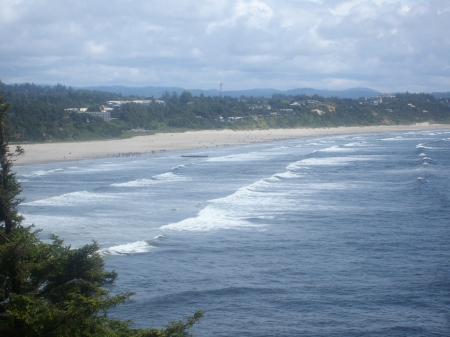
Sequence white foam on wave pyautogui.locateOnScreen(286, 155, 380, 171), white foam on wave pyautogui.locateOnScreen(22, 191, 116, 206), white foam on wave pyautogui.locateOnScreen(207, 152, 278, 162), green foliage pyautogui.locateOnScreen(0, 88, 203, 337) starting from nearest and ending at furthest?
green foliage pyautogui.locateOnScreen(0, 88, 203, 337), white foam on wave pyautogui.locateOnScreen(22, 191, 116, 206), white foam on wave pyautogui.locateOnScreen(286, 155, 380, 171), white foam on wave pyautogui.locateOnScreen(207, 152, 278, 162)

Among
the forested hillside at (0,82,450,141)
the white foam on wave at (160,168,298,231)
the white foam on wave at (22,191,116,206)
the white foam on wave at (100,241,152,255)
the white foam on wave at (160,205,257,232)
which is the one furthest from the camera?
the forested hillside at (0,82,450,141)

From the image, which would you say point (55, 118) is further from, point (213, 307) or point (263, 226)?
point (213, 307)

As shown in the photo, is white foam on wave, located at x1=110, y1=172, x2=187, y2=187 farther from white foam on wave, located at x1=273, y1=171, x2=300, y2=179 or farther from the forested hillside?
the forested hillside

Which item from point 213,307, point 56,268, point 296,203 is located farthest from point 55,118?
point 56,268

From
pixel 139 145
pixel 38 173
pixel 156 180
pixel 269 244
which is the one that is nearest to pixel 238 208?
pixel 269 244

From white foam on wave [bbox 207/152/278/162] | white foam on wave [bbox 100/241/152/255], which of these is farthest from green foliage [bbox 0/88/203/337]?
white foam on wave [bbox 207/152/278/162]

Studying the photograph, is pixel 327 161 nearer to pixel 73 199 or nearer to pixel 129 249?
pixel 73 199
